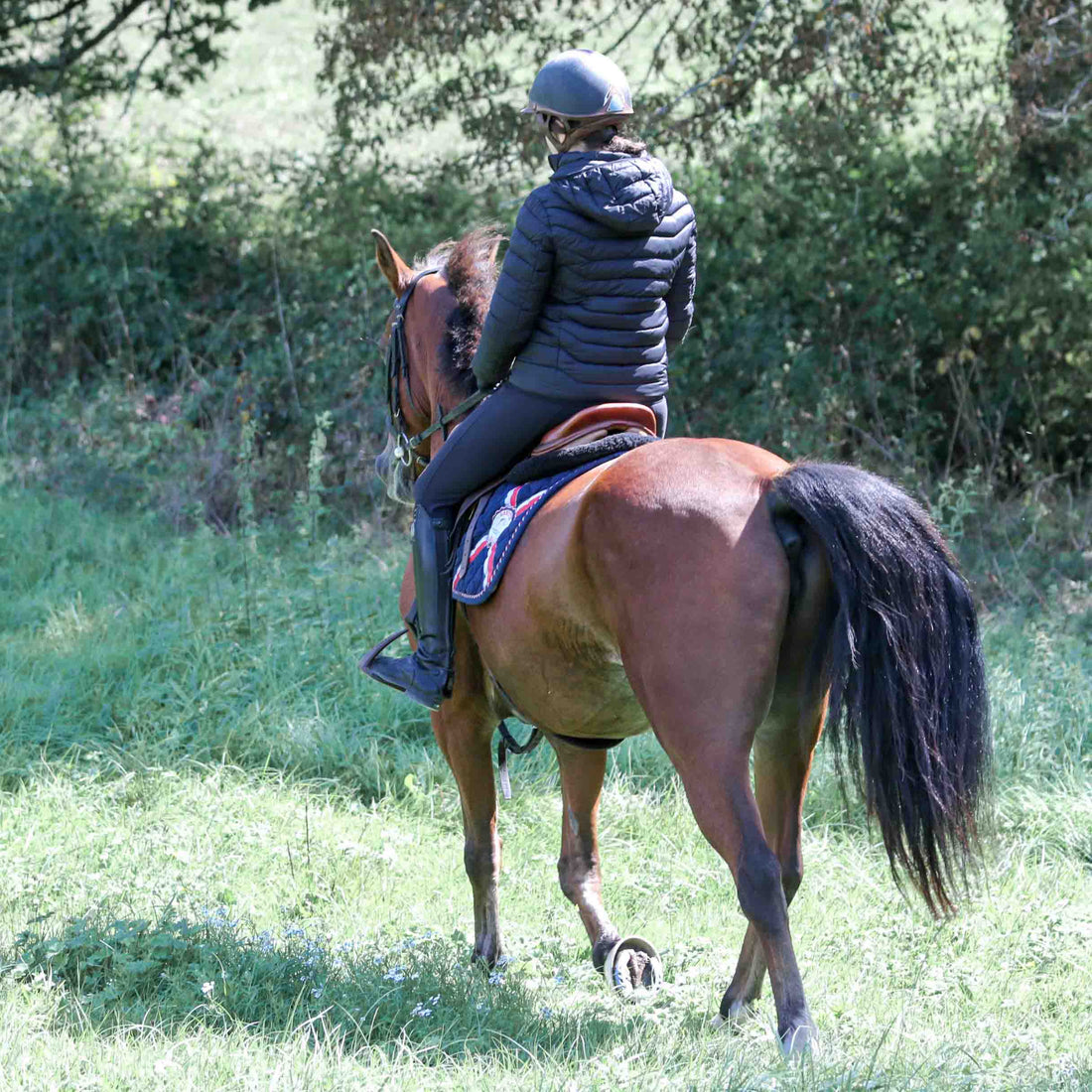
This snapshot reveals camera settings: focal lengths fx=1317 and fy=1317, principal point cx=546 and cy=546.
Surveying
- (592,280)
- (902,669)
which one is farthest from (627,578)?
(592,280)

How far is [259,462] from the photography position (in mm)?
10164

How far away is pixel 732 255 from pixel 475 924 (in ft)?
21.0

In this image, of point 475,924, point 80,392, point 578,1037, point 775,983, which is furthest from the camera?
point 80,392

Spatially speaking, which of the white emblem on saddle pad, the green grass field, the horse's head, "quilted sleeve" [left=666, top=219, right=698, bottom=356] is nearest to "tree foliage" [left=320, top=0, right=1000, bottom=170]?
the green grass field

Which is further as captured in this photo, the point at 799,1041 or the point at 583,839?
the point at 583,839

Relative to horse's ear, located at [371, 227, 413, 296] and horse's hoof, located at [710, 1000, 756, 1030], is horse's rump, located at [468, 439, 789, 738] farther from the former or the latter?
horse's ear, located at [371, 227, 413, 296]

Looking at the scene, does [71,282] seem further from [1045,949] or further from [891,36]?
[1045,949]

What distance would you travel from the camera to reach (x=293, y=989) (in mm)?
4102

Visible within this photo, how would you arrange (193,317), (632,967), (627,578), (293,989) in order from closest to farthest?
(627,578) < (293,989) < (632,967) < (193,317)

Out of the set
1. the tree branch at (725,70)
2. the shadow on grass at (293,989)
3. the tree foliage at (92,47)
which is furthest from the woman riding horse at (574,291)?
the tree foliage at (92,47)

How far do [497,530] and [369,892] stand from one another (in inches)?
70.8

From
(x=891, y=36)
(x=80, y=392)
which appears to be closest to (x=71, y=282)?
(x=80, y=392)

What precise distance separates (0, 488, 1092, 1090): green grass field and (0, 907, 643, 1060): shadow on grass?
0.01 meters

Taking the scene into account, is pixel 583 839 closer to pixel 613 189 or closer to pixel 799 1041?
pixel 799 1041
